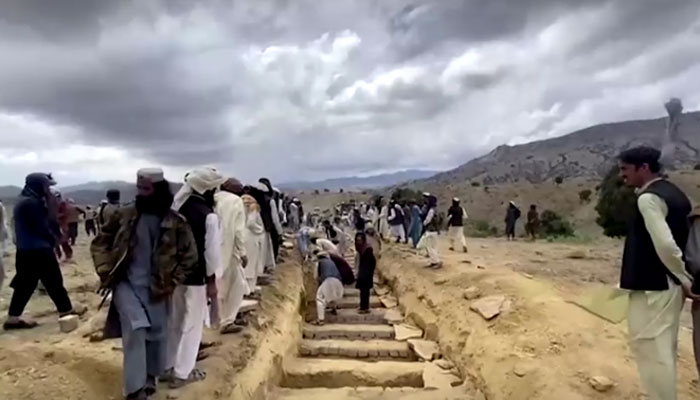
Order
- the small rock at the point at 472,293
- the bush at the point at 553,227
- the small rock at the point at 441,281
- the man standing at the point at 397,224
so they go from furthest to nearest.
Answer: the bush at the point at 553,227
the man standing at the point at 397,224
the small rock at the point at 441,281
the small rock at the point at 472,293

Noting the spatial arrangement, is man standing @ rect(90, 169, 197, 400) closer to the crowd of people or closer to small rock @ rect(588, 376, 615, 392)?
the crowd of people

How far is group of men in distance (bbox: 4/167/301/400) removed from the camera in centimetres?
447

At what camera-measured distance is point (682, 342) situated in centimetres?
673

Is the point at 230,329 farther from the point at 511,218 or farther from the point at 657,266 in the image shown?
the point at 511,218

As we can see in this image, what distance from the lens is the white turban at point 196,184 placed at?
518 cm

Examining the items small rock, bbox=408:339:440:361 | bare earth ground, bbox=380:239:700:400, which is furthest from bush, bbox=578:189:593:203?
small rock, bbox=408:339:440:361

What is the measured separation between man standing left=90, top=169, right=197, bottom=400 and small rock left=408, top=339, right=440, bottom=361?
5.37 meters

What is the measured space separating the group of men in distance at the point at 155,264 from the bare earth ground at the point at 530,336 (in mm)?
3090

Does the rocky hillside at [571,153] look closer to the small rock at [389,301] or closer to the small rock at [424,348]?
the small rock at [389,301]

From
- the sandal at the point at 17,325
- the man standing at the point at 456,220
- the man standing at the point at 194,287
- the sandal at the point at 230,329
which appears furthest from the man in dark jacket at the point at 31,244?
the man standing at the point at 456,220

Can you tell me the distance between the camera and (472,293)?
9570 mm

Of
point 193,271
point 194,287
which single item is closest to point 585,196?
point 194,287

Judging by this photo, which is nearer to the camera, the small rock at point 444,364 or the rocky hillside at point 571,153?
the small rock at point 444,364

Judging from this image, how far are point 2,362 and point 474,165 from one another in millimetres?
117430
